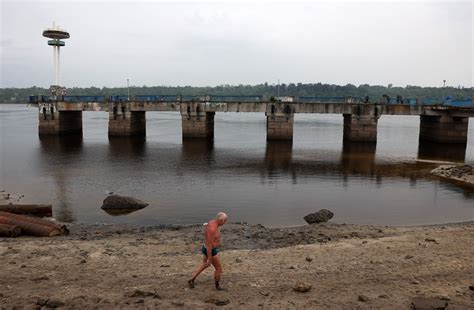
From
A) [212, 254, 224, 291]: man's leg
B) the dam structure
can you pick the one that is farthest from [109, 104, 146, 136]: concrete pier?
[212, 254, 224, 291]: man's leg

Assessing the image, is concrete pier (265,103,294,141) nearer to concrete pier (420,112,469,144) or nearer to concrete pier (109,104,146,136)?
concrete pier (109,104,146,136)

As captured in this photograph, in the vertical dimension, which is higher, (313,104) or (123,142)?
(313,104)

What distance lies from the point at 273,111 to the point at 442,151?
20.8 metres

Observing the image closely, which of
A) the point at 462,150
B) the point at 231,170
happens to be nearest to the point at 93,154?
the point at 231,170

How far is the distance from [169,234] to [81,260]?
4.84 m

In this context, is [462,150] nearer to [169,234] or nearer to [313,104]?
[313,104]

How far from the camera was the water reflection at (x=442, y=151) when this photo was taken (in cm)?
4584

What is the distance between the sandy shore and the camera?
31.9 feet

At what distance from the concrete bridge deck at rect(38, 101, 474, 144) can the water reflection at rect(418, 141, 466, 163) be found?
1185 millimetres

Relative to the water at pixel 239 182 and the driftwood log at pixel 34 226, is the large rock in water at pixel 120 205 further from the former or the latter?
the driftwood log at pixel 34 226

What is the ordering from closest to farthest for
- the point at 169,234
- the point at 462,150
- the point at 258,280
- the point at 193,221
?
the point at 258,280, the point at 169,234, the point at 193,221, the point at 462,150

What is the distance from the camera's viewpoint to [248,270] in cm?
1191

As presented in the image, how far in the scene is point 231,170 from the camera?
3650cm

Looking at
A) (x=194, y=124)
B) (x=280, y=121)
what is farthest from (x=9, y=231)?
(x=280, y=121)
